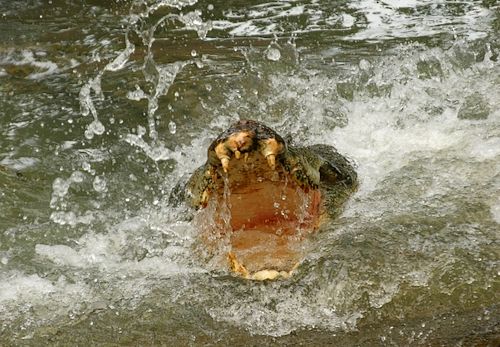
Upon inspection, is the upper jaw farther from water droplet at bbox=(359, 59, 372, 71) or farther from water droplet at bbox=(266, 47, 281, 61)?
water droplet at bbox=(266, 47, 281, 61)

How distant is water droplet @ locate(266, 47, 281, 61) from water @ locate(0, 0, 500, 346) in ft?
0.19

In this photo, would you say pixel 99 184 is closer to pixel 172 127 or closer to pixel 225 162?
pixel 172 127

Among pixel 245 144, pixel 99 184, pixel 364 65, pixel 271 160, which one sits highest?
pixel 245 144

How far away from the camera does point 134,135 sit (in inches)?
217

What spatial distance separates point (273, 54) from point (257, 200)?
3479 mm

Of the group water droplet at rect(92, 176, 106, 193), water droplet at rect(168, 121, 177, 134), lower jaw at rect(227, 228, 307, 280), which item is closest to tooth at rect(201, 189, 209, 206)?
lower jaw at rect(227, 228, 307, 280)

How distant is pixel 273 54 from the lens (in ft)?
21.2

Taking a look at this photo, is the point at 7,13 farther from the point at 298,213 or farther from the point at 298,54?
the point at 298,213

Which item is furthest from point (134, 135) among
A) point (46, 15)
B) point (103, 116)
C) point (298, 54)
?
point (46, 15)

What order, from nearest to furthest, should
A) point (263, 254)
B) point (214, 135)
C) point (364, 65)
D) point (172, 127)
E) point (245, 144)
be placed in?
point (245, 144) → point (263, 254) → point (214, 135) → point (172, 127) → point (364, 65)

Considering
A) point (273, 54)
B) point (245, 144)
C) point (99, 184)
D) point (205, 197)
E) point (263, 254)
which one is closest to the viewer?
point (245, 144)

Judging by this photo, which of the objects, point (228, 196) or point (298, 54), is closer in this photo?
point (228, 196)

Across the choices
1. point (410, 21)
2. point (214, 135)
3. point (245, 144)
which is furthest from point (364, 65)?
point (245, 144)

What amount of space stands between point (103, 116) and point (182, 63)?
1.14 metres
